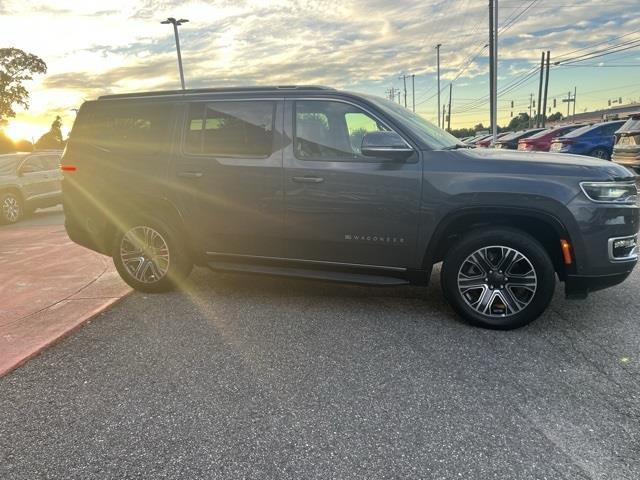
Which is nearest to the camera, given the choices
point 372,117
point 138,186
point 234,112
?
point 372,117

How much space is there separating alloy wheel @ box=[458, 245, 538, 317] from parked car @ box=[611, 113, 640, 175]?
10055 millimetres

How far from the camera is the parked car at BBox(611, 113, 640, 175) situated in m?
11.5

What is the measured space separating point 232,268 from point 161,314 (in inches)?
31.3

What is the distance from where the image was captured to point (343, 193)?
3975 mm

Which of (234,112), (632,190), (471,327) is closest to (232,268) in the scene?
(234,112)

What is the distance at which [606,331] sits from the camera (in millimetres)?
3699

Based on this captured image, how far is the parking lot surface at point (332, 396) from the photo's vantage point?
2.33 metres

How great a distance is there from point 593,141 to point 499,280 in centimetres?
1367

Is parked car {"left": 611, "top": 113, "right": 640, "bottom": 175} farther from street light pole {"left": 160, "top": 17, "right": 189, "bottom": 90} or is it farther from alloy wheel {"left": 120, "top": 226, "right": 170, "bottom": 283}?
street light pole {"left": 160, "top": 17, "right": 189, "bottom": 90}

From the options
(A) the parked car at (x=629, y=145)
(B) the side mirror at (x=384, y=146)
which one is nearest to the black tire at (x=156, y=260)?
Answer: (B) the side mirror at (x=384, y=146)

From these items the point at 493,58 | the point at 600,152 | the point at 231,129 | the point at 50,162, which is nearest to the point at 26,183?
the point at 50,162

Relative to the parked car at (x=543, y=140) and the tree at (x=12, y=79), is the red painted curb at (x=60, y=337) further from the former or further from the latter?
the tree at (x=12, y=79)

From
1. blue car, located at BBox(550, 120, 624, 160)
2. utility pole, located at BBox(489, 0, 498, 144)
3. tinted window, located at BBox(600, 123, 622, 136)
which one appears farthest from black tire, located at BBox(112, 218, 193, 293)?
utility pole, located at BBox(489, 0, 498, 144)

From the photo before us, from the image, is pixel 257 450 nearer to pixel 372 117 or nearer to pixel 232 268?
pixel 232 268
